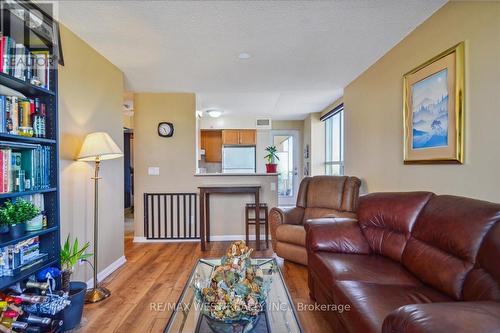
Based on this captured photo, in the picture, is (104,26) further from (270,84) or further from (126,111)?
(126,111)

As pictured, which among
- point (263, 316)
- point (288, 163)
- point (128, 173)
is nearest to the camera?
point (263, 316)

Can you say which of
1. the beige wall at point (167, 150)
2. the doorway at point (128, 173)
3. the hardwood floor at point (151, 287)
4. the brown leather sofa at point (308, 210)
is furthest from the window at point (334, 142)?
the doorway at point (128, 173)

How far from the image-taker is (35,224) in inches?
70.4

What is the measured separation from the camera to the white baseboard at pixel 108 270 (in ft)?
8.55

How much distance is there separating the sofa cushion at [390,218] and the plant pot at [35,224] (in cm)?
249

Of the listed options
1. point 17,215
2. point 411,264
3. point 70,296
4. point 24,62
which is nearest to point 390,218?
point 411,264

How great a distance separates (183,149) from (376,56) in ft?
9.78

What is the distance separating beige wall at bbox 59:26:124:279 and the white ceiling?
19 centimetres

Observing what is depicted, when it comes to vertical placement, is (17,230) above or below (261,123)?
below

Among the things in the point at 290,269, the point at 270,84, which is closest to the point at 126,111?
the point at 270,84

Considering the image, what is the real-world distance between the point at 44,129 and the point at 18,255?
0.86 m

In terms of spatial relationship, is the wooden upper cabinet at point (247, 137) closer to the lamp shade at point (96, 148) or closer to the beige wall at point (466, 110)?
the beige wall at point (466, 110)

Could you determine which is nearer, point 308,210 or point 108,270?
point 108,270

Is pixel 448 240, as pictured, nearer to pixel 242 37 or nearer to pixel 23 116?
pixel 242 37
